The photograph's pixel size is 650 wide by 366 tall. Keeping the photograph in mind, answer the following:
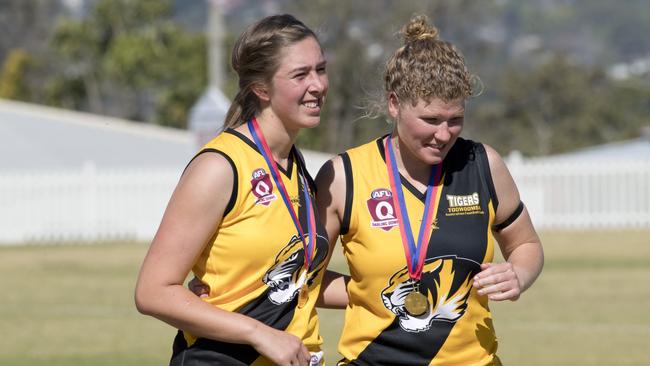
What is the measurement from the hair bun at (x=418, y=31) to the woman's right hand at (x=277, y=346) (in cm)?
120

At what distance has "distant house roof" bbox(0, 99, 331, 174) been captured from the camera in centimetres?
3947

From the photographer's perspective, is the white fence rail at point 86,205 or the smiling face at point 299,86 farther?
the white fence rail at point 86,205

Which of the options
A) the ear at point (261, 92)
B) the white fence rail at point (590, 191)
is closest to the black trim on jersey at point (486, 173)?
the ear at point (261, 92)

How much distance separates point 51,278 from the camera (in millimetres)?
18469

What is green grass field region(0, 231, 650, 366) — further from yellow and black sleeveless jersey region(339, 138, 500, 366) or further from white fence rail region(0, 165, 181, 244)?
yellow and black sleeveless jersey region(339, 138, 500, 366)

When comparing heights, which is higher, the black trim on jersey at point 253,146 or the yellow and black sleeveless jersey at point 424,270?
the black trim on jersey at point 253,146

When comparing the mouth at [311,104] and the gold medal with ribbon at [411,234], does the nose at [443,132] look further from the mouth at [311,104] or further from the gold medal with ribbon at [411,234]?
the mouth at [311,104]

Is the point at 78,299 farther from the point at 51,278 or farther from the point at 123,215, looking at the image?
the point at 123,215

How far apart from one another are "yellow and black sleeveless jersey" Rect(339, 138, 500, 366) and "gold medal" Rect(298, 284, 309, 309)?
0.92ft

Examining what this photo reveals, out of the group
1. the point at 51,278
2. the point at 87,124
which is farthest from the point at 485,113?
the point at 51,278

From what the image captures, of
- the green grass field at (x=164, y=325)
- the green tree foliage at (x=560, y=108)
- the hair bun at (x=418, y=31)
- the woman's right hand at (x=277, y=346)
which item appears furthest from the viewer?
the green tree foliage at (x=560, y=108)

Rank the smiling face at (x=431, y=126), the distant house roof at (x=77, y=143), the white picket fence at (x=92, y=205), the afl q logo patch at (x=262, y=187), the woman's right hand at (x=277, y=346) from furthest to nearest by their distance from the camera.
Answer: the distant house roof at (x=77, y=143) → the white picket fence at (x=92, y=205) → the smiling face at (x=431, y=126) → the afl q logo patch at (x=262, y=187) → the woman's right hand at (x=277, y=346)

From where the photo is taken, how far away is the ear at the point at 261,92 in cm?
427

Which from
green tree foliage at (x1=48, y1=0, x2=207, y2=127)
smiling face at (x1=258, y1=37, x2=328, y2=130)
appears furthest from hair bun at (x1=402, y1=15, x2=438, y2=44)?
green tree foliage at (x1=48, y1=0, x2=207, y2=127)
